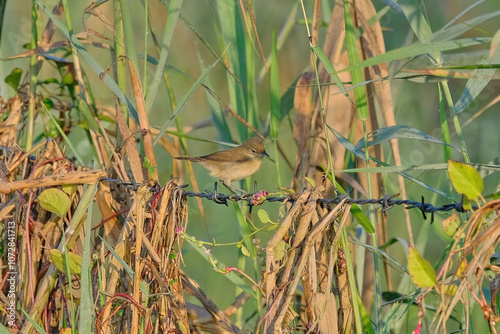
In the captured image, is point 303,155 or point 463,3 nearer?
point 303,155

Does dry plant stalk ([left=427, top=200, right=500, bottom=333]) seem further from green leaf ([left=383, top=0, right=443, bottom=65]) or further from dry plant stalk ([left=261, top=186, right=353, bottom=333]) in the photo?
green leaf ([left=383, top=0, right=443, bottom=65])

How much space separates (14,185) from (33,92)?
91 cm

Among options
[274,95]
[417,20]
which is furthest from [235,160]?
[417,20]

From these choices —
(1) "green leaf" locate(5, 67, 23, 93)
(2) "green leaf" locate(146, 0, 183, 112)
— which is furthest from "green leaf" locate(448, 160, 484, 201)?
(1) "green leaf" locate(5, 67, 23, 93)

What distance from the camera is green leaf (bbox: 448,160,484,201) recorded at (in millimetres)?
1464

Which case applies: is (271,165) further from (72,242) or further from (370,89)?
(72,242)

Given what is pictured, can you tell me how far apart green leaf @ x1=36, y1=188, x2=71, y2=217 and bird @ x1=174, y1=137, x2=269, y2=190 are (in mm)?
1454

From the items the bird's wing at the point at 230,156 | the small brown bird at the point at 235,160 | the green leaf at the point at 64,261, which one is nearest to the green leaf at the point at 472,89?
the green leaf at the point at 64,261

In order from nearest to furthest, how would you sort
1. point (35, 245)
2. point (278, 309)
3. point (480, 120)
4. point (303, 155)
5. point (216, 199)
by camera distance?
point (278, 309) → point (216, 199) → point (35, 245) → point (303, 155) → point (480, 120)

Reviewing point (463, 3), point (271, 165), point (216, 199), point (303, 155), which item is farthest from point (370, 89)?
point (463, 3)

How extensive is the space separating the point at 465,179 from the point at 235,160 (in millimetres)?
2459

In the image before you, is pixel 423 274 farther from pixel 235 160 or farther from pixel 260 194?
pixel 235 160

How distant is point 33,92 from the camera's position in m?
3.07

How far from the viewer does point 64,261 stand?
2.15 metres
